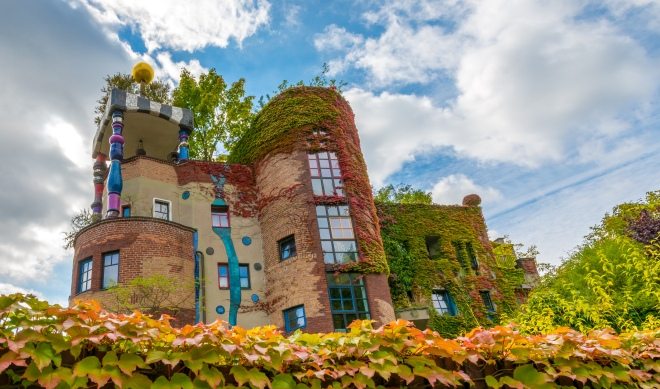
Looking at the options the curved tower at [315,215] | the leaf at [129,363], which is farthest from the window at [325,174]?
the leaf at [129,363]

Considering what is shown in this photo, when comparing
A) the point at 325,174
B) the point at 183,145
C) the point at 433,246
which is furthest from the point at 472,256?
the point at 183,145

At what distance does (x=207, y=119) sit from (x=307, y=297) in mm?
17960

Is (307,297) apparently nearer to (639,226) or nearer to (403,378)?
(639,226)

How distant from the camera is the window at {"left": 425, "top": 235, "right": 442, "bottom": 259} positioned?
25.7 meters

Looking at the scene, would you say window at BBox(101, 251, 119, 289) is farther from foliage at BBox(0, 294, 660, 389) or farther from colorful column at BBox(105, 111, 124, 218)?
foliage at BBox(0, 294, 660, 389)

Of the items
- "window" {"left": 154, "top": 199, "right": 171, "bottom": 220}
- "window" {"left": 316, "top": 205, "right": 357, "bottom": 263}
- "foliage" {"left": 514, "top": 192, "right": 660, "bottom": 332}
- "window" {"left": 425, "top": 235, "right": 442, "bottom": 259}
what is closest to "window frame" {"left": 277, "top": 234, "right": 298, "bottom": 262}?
"window" {"left": 316, "top": 205, "right": 357, "bottom": 263}

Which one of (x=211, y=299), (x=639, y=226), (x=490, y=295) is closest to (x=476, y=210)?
(x=490, y=295)

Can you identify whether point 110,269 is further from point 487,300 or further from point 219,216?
point 487,300

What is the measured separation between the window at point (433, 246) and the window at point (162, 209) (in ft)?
44.7

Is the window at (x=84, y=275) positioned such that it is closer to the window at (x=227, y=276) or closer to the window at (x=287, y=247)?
the window at (x=227, y=276)

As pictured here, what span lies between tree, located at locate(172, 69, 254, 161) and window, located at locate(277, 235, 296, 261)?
13.6 metres

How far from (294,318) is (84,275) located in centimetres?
754

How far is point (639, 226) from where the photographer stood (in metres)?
17.7

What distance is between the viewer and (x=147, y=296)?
15.5 meters
